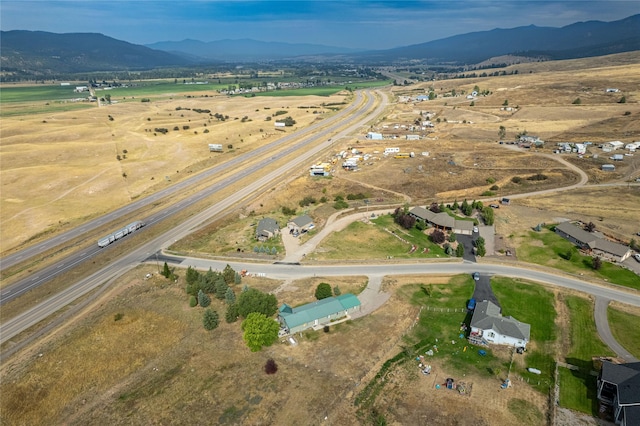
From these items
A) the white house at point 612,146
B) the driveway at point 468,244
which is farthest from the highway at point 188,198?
the white house at point 612,146

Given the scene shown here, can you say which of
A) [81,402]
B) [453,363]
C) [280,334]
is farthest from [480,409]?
[81,402]

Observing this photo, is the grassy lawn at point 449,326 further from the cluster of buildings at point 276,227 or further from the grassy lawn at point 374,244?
the cluster of buildings at point 276,227

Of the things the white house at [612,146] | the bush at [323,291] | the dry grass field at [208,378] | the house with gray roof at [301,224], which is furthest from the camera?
the white house at [612,146]

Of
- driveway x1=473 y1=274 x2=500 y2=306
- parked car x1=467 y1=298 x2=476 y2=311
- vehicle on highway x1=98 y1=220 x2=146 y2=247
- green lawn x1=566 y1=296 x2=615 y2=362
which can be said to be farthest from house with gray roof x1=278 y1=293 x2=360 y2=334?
vehicle on highway x1=98 y1=220 x2=146 y2=247

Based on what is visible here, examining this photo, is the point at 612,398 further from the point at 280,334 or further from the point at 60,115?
the point at 60,115

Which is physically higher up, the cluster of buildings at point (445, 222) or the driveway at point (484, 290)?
the cluster of buildings at point (445, 222)

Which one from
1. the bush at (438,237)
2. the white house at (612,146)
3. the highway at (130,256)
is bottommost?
the highway at (130,256)
